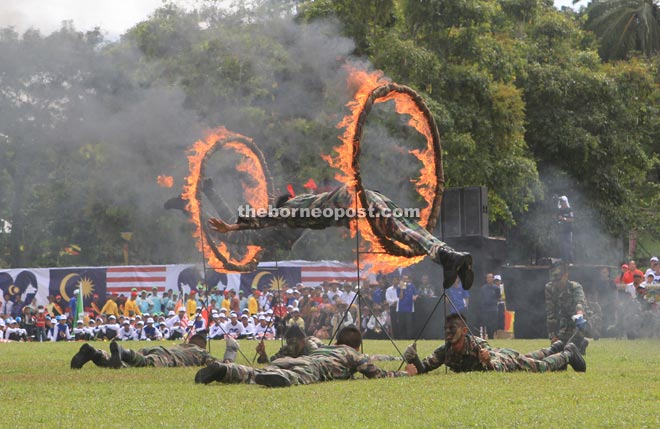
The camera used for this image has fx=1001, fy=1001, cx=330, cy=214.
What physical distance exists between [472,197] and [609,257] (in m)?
17.5

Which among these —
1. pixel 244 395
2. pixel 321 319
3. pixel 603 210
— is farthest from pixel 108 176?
pixel 244 395

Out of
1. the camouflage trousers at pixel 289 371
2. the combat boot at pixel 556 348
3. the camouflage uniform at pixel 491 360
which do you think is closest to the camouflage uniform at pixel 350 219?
the camouflage uniform at pixel 491 360

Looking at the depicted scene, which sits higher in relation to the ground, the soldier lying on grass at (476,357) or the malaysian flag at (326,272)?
the malaysian flag at (326,272)

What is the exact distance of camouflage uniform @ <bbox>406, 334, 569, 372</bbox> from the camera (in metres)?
14.3

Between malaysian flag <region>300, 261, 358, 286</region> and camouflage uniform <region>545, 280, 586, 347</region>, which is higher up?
malaysian flag <region>300, 261, 358, 286</region>

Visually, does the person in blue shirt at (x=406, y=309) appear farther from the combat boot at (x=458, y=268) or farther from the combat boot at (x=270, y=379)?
the combat boot at (x=270, y=379)

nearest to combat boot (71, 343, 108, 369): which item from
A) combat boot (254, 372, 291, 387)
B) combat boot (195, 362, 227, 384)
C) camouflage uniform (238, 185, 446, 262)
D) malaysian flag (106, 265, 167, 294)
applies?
camouflage uniform (238, 185, 446, 262)

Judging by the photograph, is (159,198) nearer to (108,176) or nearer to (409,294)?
(108,176)

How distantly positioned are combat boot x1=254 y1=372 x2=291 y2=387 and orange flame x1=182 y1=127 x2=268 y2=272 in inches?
253

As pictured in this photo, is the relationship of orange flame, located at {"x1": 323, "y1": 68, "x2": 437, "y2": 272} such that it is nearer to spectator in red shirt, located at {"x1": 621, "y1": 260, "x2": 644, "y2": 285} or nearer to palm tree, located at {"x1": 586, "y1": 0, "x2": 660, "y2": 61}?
spectator in red shirt, located at {"x1": 621, "y1": 260, "x2": 644, "y2": 285}

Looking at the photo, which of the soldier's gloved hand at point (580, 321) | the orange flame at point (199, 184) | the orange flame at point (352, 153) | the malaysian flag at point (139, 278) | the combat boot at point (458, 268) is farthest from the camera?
the malaysian flag at point (139, 278)

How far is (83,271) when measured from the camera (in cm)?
3453

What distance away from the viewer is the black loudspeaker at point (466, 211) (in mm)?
24922

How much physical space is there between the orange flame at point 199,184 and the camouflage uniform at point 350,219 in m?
2.10
